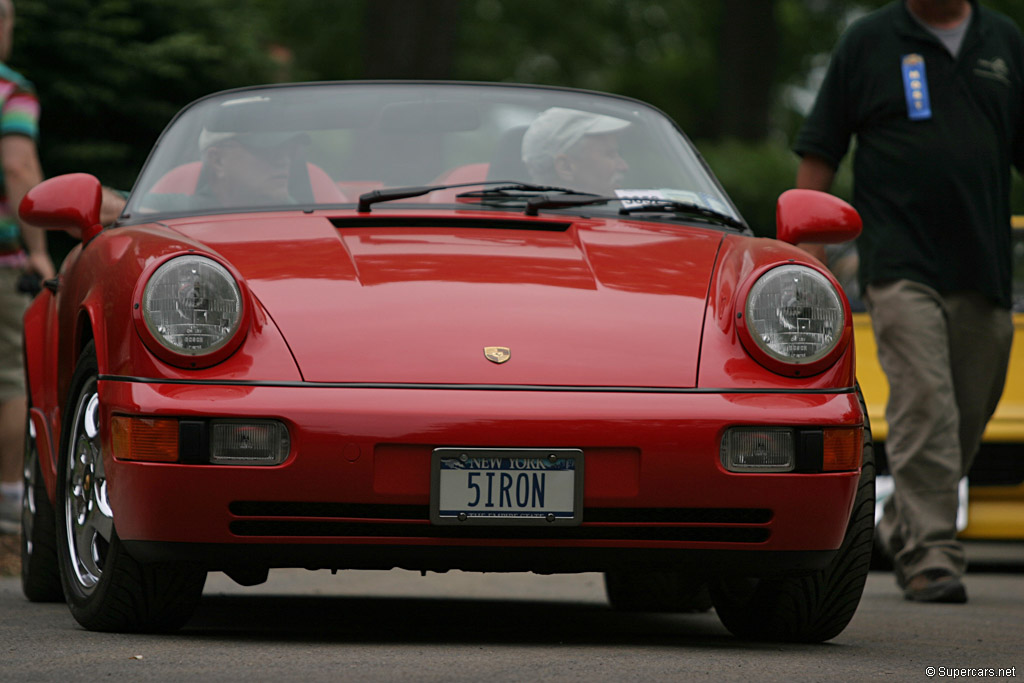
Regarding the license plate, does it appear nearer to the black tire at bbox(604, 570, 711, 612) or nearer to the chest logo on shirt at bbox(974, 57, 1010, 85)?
the black tire at bbox(604, 570, 711, 612)

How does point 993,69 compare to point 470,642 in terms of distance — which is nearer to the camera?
point 470,642

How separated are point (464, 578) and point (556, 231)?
2.88m

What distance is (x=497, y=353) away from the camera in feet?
12.6

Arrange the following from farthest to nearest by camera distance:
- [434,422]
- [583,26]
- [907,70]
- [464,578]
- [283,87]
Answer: [583,26] → [464,578] → [907,70] → [283,87] → [434,422]

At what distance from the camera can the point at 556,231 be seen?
4465 mm

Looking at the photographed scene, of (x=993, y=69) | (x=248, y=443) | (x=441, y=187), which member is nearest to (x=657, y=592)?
(x=441, y=187)

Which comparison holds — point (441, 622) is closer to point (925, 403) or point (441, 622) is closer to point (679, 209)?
point (679, 209)

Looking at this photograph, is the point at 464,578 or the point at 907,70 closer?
the point at 907,70

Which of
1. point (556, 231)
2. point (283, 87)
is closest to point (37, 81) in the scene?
point (283, 87)

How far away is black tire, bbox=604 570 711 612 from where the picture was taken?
18.0ft

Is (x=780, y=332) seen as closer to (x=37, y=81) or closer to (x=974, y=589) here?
(x=974, y=589)

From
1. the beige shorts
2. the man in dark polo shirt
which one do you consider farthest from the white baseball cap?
the beige shorts

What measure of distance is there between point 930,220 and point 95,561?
10.6 feet

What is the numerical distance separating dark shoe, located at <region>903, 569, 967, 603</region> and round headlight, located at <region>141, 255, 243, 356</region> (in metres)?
2.93
